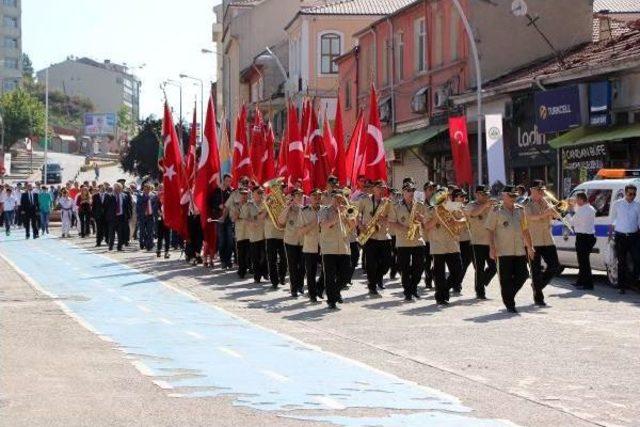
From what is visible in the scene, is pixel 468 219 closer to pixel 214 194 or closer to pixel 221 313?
pixel 221 313

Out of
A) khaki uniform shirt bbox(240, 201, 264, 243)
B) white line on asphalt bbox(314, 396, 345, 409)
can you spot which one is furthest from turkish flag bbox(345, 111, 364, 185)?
white line on asphalt bbox(314, 396, 345, 409)

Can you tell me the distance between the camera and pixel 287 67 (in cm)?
7512

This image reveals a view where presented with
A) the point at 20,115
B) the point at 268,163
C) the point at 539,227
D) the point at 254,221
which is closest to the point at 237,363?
the point at 539,227

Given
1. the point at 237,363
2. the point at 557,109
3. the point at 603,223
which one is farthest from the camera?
the point at 557,109

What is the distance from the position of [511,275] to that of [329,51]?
1800 inches

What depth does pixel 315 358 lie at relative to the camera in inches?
546

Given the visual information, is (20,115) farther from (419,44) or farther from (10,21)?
(419,44)

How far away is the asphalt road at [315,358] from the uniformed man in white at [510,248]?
410mm

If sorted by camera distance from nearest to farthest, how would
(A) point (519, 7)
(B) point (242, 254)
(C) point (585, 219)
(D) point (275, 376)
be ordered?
(D) point (275, 376)
(C) point (585, 219)
(B) point (242, 254)
(A) point (519, 7)

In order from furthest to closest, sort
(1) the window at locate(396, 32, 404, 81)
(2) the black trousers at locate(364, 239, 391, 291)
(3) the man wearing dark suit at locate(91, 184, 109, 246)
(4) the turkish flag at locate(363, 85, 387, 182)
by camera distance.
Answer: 1. (1) the window at locate(396, 32, 404, 81)
2. (3) the man wearing dark suit at locate(91, 184, 109, 246)
3. (4) the turkish flag at locate(363, 85, 387, 182)
4. (2) the black trousers at locate(364, 239, 391, 291)

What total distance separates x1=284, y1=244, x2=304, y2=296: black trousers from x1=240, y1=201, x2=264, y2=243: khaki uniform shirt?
3.16 m

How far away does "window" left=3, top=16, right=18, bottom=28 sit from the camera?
16476 centimetres

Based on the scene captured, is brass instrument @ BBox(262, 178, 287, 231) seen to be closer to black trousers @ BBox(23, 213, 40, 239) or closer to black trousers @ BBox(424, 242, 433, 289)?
black trousers @ BBox(424, 242, 433, 289)

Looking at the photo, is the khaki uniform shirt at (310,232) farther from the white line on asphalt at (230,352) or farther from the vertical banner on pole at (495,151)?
the vertical banner on pole at (495,151)
